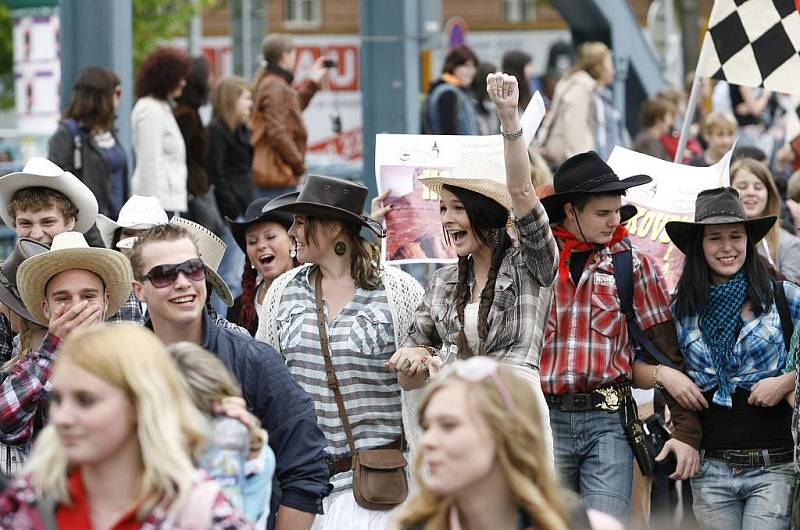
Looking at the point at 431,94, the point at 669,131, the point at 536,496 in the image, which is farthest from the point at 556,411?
the point at 669,131

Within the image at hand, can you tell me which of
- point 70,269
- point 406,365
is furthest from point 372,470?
point 70,269

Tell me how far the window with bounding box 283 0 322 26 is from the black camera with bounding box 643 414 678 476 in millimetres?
48811

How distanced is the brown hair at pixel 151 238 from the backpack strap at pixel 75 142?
4.73 meters

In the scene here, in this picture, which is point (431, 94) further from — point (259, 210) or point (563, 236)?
point (563, 236)

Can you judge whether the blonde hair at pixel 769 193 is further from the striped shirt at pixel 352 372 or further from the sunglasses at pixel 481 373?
the sunglasses at pixel 481 373

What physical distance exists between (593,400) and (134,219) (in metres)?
2.76

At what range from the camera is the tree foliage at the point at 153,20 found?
36.1m

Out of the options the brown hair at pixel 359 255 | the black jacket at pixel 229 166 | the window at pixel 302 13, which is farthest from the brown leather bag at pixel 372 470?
the window at pixel 302 13

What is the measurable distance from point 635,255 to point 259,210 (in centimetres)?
222

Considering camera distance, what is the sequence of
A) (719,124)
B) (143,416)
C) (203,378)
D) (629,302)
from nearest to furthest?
(143,416)
(203,378)
(629,302)
(719,124)

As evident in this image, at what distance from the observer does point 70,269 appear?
19.4ft

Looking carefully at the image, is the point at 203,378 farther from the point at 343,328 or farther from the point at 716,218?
the point at 716,218

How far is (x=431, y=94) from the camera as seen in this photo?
1335 cm

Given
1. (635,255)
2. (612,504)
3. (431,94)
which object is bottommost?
(612,504)
